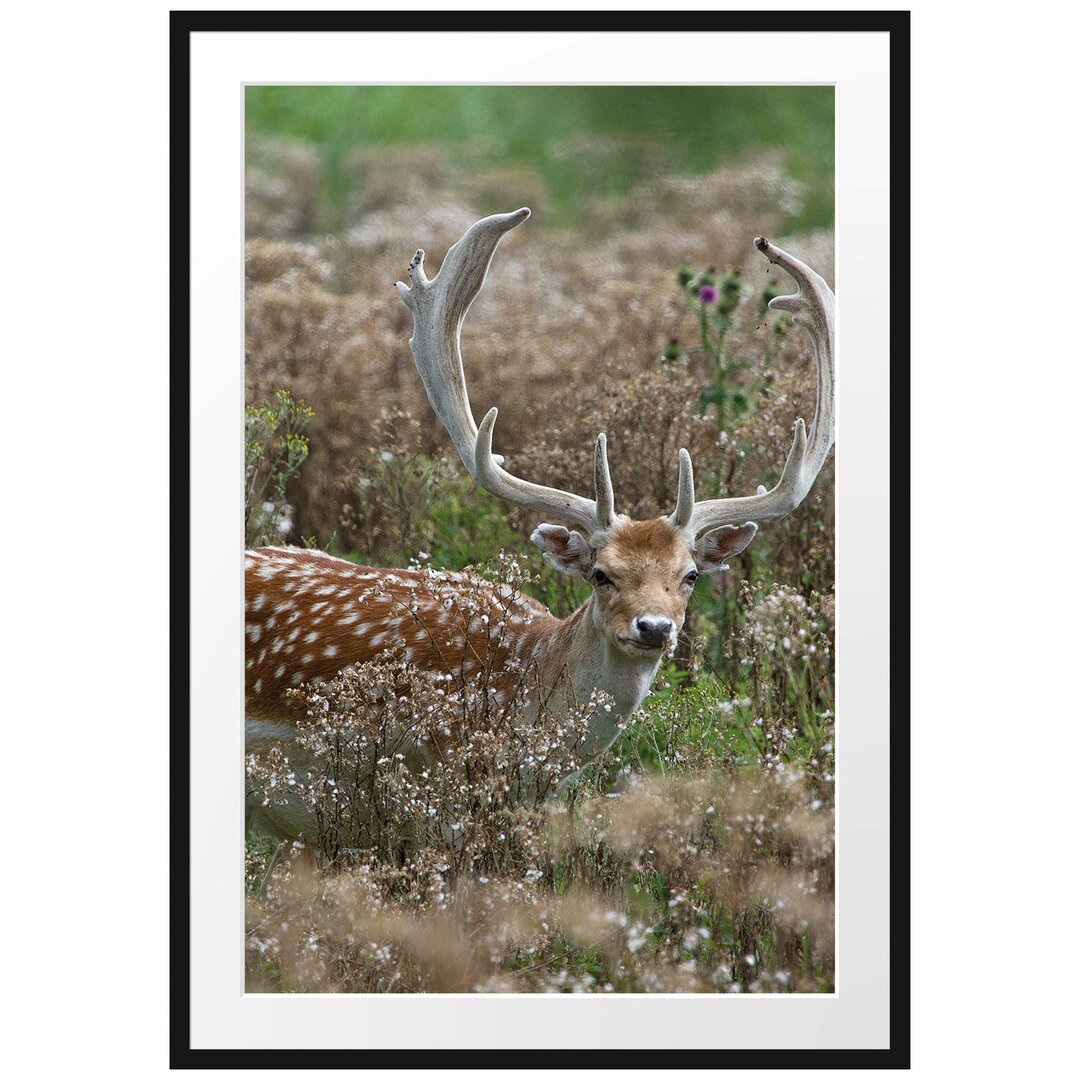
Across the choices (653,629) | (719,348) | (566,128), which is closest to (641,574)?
(653,629)

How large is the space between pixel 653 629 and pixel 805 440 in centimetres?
99

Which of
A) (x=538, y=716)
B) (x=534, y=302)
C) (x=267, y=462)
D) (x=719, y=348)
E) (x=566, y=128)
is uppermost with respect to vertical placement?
(x=566, y=128)

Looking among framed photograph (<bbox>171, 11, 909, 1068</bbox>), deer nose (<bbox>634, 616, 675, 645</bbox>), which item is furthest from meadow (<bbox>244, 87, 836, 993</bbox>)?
deer nose (<bbox>634, 616, 675, 645</bbox>)

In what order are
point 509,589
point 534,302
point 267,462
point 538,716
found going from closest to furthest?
point 538,716 < point 509,589 < point 267,462 < point 534,302

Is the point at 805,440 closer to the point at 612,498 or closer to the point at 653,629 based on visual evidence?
the point at 612,498

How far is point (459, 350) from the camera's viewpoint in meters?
4.97

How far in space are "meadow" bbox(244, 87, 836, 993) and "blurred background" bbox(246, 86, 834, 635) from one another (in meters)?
0.02

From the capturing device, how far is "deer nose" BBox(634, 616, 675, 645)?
14.9ft

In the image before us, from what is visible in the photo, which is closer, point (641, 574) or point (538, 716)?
point (641, 574)

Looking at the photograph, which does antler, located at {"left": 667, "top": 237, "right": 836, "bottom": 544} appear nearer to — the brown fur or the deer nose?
the brown fur
